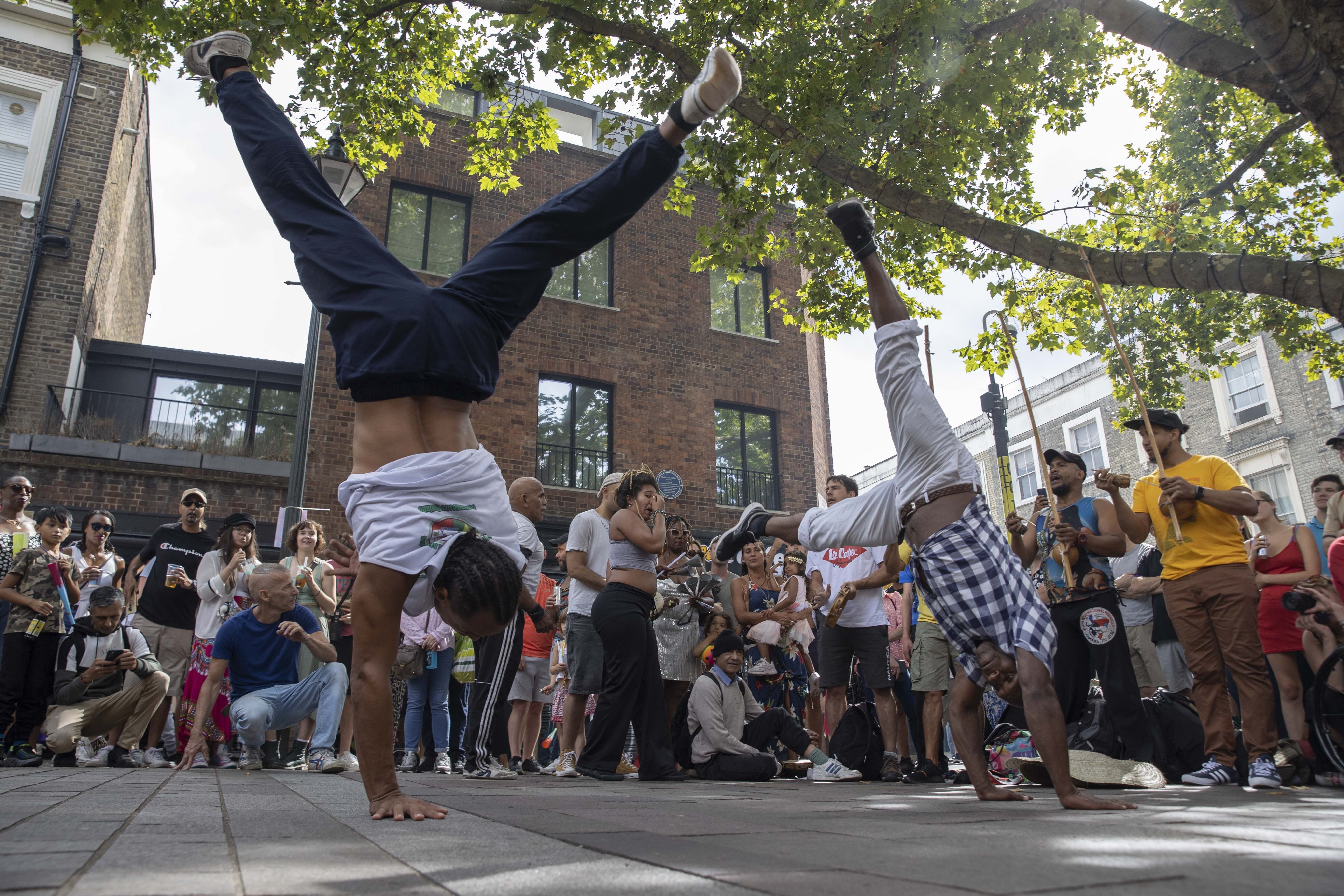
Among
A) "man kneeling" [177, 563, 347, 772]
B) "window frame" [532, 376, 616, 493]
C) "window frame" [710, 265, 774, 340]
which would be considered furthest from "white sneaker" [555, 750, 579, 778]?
"window frame" [710, 265, 774, 340]

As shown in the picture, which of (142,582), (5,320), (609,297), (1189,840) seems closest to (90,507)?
(5,320)

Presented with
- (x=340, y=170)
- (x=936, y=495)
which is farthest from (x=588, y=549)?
(x=340, y=170)

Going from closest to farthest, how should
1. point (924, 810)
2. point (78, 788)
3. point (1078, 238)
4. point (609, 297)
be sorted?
point (924, 810), point (78, 788), point (1078, 238), point (609, 297)

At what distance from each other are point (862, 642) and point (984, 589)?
309 cm

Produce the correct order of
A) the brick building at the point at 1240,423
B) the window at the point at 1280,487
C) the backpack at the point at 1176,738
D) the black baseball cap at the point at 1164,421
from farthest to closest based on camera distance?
the window at the point at 1280,487
the brick building at the point at 1240,423
the black baseball cap at the point at 1164,421
the backpack at the point at 1176,738

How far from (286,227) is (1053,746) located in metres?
3.57

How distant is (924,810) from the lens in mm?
3104

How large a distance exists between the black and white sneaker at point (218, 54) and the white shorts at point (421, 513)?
206 centimetres

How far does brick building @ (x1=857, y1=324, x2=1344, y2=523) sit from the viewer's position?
21.3m

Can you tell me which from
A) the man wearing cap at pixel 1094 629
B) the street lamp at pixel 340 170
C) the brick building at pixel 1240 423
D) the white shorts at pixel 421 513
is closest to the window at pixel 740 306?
the brick building at pixel 1240 423

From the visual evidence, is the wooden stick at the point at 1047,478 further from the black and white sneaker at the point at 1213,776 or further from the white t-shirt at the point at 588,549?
the white t-shirt at the point at 588,549

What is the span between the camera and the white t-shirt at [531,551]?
20.3 feet

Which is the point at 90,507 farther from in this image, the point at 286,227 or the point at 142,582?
the point at 286,227

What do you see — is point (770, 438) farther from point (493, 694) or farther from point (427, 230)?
point (493, 694)
